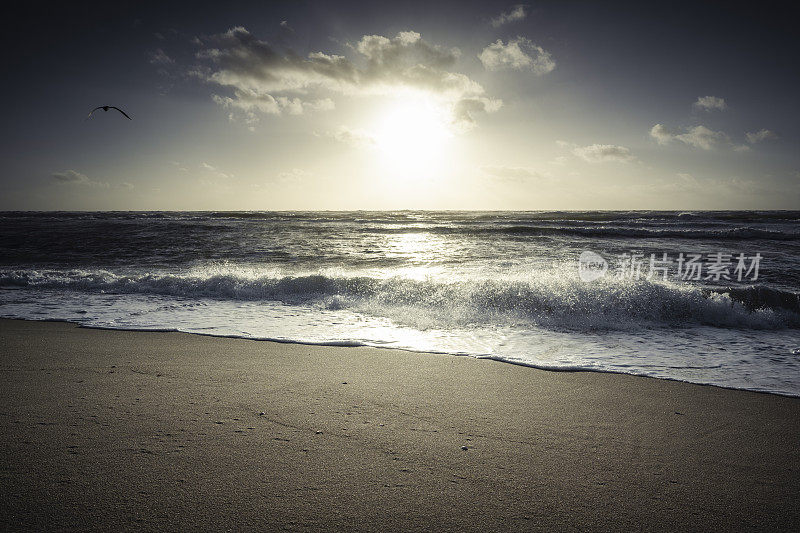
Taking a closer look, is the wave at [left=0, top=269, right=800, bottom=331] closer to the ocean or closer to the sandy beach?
the ocean

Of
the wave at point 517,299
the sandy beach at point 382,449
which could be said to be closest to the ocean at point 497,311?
the wave at point 517,299

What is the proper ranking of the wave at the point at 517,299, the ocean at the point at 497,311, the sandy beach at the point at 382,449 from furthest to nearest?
the wave at the point at 517,299, the ocean at the point at 497,311, the sandy beach at the point at 382,449

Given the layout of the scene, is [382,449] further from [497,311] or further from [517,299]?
[517,299]

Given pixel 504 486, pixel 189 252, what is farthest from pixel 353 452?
pixel 189 252

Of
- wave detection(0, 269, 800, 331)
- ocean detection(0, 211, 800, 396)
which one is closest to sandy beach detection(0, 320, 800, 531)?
ocean detection(0, 211, 800, 396)

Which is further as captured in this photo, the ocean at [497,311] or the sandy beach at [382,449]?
the ocean at [497,311]

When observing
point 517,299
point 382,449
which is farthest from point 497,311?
point 382,449

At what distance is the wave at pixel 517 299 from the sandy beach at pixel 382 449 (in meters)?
2.56

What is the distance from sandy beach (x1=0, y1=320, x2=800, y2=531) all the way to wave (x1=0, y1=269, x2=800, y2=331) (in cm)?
256

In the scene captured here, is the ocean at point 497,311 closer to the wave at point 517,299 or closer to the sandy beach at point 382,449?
the wave at point 517,299

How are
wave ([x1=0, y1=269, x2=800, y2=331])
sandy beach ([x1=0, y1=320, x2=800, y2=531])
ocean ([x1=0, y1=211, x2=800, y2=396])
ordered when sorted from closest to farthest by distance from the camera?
1. sandy beach ([x1=0, y1=320, x2=800, y2=531])
2. ocean ([x1=0, y1=211, x2=800, y2=396])
3. wave ([x1=0, y1=269, x2=800, y2=331])

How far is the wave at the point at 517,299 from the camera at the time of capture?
6.07 metres

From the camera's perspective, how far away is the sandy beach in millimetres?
1828

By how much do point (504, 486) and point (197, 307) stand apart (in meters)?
6.48
